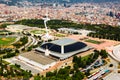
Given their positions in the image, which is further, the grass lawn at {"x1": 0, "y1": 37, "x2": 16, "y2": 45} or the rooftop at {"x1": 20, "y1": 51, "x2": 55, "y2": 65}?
the grass lawn at {"x1": 0, "y1": 37, "x2": 16, "y2": 45}

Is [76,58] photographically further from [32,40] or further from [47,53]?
[32,40]

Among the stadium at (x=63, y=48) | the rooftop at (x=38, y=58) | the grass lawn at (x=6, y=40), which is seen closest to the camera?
the rooftop at (x=38, y=58)

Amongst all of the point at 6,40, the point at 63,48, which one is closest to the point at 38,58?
the point at 63,48

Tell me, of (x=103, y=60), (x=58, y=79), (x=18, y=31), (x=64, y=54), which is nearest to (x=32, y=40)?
(x=18, y=31)

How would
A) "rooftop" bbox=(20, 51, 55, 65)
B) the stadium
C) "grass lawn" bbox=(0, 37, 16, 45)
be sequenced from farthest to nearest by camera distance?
1. "grass lawn" bbox=(0, 37, 16, 45)
2. the stadium
3. "rooftop" bbox=(20, 51, 55, 65)

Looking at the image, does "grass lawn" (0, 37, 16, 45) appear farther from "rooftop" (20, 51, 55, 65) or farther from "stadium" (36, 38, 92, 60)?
"stadium" (36, 38, 92, 60)

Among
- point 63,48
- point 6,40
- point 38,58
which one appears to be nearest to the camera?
point 38,58

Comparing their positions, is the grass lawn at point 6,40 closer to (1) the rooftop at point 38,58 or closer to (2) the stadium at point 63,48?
(1) the rooftop at point 38,58

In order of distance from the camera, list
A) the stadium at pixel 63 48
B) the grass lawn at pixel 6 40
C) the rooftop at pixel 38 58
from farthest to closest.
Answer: the grass lawn at pixel 6 40
the stadium at pixel 63 48
the rooftop at pixel 38 58

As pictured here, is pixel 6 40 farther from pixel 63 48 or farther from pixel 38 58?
pixel 63 48

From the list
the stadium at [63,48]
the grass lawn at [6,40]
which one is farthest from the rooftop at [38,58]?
the grass lawn at [6,40]

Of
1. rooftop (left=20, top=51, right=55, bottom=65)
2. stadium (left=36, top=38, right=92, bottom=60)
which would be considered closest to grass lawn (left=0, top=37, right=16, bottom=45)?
rooftop (left=20, top=51, right=55, bottom=65)

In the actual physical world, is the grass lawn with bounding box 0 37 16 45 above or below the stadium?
below

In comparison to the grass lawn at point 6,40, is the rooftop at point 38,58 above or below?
above
